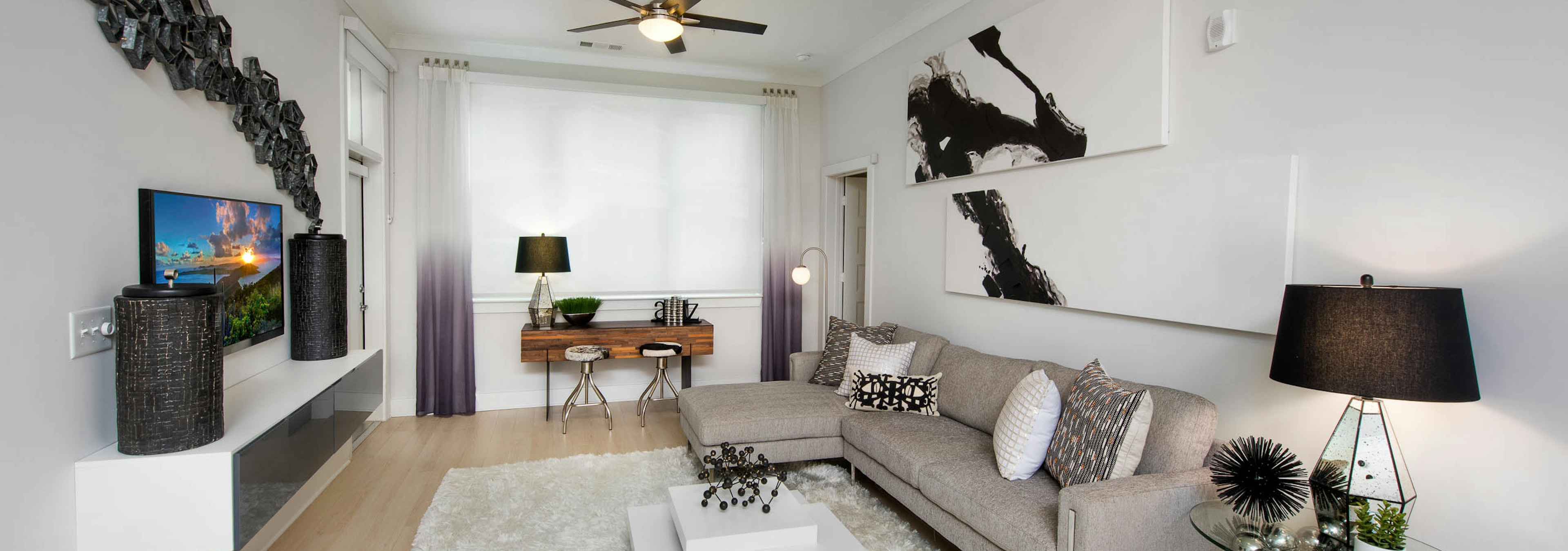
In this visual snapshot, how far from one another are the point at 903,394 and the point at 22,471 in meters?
2.95

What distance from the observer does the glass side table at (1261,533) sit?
166 centimetres

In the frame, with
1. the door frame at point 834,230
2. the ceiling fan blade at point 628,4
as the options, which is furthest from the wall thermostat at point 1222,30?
the door frame at point 834,230

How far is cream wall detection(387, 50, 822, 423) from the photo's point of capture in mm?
4734

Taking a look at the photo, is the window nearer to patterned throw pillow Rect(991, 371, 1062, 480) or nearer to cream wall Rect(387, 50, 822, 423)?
cream wall Rect(387, 50, 822, 423)

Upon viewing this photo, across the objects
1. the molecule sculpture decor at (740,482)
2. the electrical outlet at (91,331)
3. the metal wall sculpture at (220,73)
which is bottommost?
the molecule sculpture decor at (740,482)

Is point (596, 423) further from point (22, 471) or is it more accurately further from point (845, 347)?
point (22, 471)

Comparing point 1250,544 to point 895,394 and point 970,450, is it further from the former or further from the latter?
point 895,394

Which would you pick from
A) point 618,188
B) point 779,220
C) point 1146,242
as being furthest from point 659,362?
point 1146,242

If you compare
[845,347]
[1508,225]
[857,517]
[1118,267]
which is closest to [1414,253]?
[1508,225]

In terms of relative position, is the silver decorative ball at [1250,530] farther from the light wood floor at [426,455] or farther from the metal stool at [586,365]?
the metal stool at [586,365]

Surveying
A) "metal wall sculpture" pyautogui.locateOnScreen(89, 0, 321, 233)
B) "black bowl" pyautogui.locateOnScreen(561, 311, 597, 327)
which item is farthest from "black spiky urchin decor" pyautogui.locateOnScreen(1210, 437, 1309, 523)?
"black bowl" pyautogui.locateOnScreen(561, 311, 597, 327)

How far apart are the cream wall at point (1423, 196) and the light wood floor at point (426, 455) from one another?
148 centimetres

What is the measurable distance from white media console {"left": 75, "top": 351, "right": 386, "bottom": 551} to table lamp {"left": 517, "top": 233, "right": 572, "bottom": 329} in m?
2.26

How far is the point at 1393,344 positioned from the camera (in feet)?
5.21
